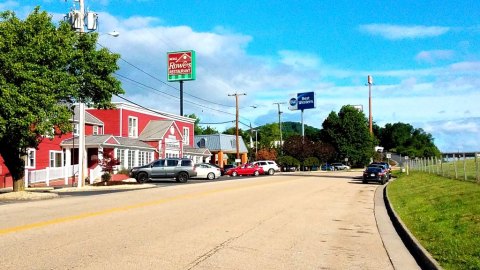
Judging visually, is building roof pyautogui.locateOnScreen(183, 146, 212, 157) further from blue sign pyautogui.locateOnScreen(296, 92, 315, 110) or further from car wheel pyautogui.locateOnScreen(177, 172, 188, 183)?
blue sign pyautogui.locateOnScreen(296, 92, 315, 110)

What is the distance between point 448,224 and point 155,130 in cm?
4672

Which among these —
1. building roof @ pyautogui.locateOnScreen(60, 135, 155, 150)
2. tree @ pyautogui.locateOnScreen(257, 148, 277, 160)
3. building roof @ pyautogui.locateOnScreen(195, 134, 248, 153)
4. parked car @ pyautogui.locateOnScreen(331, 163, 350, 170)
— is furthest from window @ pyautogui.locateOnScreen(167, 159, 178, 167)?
parked car @ pyautogui.locateOnScreen(331, 163, 350, 170)

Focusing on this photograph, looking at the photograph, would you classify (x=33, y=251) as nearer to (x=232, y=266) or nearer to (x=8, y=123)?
(x=232, y=266)

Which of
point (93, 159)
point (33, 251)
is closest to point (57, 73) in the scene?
point (33, 251)

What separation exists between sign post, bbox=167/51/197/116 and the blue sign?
126 feet

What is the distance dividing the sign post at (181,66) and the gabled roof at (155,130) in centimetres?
1863

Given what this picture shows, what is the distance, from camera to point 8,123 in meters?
22.5

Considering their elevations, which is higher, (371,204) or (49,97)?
(49,97)

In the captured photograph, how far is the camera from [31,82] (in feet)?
74.3

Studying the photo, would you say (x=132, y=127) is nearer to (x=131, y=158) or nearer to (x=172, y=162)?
(x=131, y=158)

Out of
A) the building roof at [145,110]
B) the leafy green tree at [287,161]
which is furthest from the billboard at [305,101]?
the building roof at [145,110]

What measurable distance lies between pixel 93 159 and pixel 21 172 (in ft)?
66.2

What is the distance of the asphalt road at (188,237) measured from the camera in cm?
856

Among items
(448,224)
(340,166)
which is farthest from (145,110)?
(340,166)
